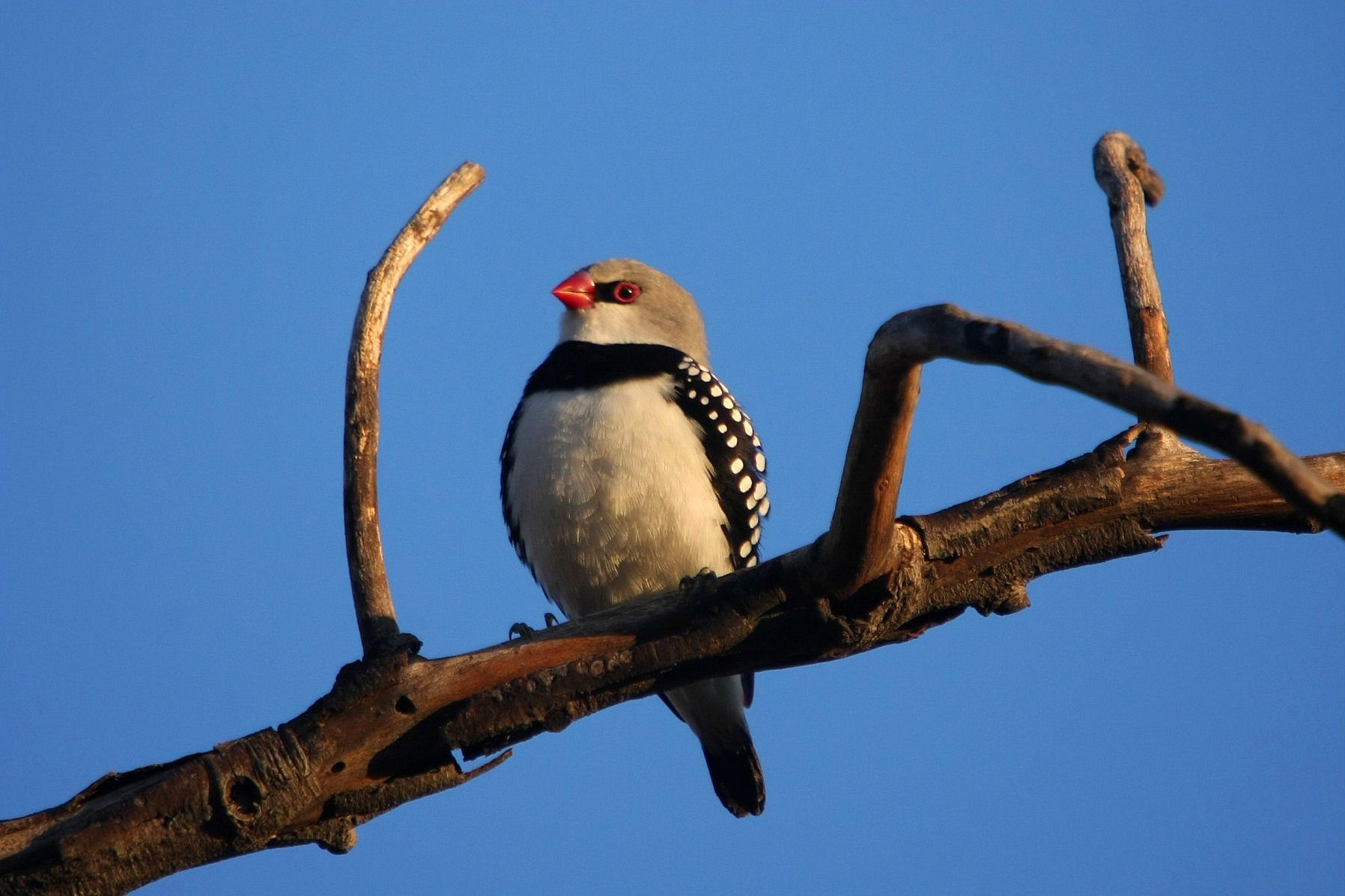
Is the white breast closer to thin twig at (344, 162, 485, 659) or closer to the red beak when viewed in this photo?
the red beak

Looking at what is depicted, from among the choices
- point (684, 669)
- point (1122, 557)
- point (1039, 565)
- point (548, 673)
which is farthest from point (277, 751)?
point (1122, 557)

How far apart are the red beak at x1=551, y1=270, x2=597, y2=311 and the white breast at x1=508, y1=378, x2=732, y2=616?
0.98 m

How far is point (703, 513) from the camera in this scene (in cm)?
626

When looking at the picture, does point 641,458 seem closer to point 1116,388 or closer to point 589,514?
point 589,514

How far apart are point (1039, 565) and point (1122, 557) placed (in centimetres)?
40

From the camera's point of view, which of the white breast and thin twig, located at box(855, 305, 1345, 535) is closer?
thin twig, located at box(855, 305, 1345, 535)

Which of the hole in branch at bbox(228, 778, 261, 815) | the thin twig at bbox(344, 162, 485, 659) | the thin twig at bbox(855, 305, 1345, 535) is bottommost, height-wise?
the hole in branch at bbox(228, 778, 261, 815)

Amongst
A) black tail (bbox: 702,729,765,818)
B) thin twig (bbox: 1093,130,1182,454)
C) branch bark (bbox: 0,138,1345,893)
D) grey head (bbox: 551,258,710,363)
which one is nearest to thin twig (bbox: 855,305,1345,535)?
branch bark (bbox: 0,138,1345,893)

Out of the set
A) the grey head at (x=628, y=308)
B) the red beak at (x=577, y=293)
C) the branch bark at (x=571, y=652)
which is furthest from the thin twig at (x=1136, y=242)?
the red beak at (x=577, y=293)

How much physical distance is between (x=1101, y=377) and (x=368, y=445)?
10.2 ft

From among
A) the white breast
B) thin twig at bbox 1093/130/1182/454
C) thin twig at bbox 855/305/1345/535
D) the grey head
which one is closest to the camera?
thin twig at bbox 855/305/1345/535

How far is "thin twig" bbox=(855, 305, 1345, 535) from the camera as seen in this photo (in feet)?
8.41

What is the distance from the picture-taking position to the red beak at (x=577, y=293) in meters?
7.26

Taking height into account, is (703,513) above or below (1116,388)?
above
